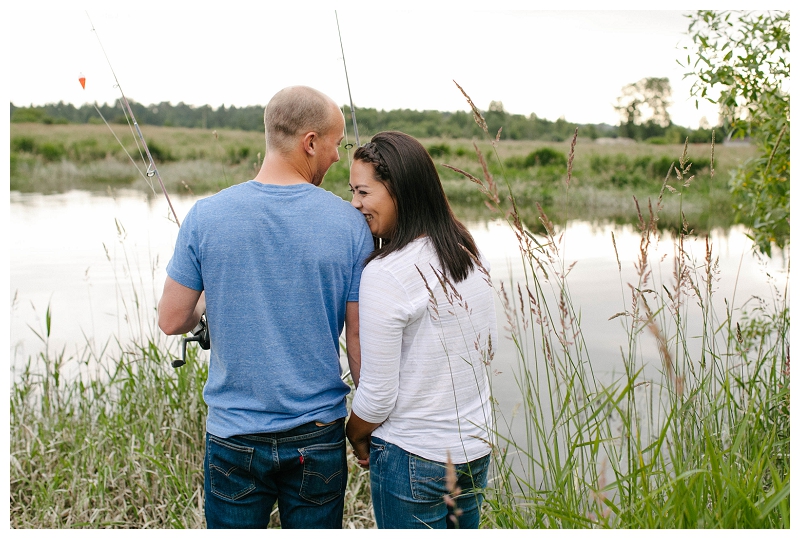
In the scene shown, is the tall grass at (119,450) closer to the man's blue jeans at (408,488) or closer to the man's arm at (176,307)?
the man's arm at (176,307)

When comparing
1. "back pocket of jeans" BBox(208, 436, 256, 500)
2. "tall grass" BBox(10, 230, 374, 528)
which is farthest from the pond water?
"back pocket of jeans" BBox(208, 436, 256, 500)

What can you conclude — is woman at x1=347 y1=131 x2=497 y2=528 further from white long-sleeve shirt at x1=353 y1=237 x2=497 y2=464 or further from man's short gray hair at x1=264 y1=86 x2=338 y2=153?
man's short gray hair at x1=264 y1=86 x2=338 y2=153

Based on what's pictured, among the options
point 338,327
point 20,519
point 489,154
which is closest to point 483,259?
point 338,327

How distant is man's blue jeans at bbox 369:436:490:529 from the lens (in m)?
1.53

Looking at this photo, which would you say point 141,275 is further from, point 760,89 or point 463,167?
point 463,167

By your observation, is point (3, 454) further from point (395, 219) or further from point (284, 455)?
point (395, 219)

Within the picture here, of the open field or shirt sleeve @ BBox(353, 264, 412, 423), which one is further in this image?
the open field

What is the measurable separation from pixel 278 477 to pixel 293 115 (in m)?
0.94

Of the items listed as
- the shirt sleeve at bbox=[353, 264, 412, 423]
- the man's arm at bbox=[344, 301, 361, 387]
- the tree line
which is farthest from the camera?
the tree line

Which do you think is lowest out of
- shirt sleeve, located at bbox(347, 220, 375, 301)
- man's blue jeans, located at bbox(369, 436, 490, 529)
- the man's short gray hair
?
man's blue jeans, located at bbox(369, 436, 490, 529)

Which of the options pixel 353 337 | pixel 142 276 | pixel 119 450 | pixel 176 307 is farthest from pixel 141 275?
pixel 353 337

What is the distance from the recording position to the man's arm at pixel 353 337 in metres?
1.71

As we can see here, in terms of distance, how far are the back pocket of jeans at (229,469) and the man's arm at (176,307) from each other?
1.00 ft

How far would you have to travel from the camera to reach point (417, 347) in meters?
1.55
